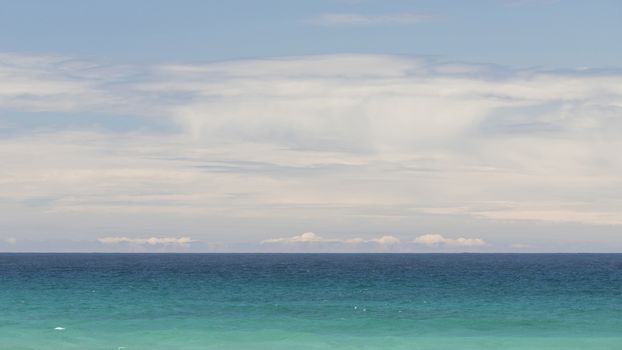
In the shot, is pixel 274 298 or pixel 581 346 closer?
pixel 581 346

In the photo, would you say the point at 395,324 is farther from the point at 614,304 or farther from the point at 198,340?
the point at 614,304

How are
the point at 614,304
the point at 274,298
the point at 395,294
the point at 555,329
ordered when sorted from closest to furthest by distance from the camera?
1. the point at 555,329
2. the point at 614,304
3. the point at 274,298
4. the point at 395,294

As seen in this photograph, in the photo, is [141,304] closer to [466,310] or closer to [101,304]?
[101,304]

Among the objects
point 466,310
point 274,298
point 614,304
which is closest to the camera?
point 466,310

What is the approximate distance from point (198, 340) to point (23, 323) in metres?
11.4

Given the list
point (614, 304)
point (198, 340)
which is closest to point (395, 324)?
point (198, 340)

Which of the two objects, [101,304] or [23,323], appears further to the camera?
[101,304]

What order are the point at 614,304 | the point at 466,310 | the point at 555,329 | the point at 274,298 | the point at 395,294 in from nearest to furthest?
the point at 555,329 → the point at 466,310 → the point at 614,304 → the point at 274,298 → the point at 395,294

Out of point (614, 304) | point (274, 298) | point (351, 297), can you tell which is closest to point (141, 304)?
point (274, 298)

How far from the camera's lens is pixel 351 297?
6644cm

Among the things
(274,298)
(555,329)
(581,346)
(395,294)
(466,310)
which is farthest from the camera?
(395,294)

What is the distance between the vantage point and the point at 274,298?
6506cm

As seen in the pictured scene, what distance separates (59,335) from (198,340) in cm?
672

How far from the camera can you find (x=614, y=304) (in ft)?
200
